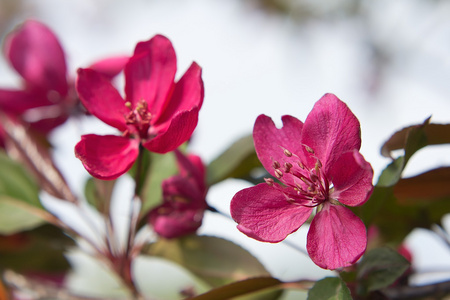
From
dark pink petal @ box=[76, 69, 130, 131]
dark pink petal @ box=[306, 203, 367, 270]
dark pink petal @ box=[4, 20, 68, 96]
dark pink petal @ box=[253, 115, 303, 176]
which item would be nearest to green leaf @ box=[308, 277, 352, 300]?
dark pink petal @ box=[306, 203, 367, 270]

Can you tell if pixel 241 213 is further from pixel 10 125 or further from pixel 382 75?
pixel 382 75

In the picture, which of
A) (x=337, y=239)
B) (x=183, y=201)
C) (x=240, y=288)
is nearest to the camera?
(x=337, y=239)

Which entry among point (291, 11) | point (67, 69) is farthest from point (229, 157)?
point (291, 11)

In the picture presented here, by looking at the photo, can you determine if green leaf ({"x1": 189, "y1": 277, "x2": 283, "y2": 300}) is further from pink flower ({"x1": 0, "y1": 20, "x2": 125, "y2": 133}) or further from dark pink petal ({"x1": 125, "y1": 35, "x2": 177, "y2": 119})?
pink flower ({"x1": 0, "y1": 20, "x2": 125, "y2": 133})

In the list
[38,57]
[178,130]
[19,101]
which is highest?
[38,57]

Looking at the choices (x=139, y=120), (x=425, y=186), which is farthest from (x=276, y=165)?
(x=425, y=186)

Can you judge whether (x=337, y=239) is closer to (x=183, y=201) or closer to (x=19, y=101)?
(x=183, y=201)
